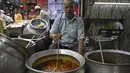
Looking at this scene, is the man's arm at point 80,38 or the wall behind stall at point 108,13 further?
the wall behind stall at point 108,13

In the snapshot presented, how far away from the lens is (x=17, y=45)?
171cm

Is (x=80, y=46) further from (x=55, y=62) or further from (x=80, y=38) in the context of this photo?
(x=55, y=62)

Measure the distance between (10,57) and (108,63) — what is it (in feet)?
3.28

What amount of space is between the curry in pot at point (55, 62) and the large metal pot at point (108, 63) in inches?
6.5

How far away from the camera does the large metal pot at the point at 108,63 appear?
5.49 feet

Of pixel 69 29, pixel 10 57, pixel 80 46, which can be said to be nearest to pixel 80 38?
pixel 80 46

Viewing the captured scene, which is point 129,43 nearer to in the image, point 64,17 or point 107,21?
point 107,21

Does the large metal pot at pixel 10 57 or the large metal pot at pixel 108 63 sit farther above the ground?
the large metal pot at pixel 10 57

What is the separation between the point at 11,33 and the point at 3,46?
4765 millimetres

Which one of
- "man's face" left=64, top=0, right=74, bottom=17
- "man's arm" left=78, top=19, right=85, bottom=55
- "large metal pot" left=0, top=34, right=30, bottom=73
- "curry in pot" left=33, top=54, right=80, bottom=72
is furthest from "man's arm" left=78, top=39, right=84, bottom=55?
"large metal pot" left=0, top=34, right=30, bottom=73

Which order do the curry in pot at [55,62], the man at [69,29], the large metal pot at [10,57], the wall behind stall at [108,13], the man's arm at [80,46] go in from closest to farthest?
the large metal pot at [10,57]
the curry in pot at [55,62]
the man's arm at [80,46]
the man at [69,29]
the wall behind stall at [108,13]

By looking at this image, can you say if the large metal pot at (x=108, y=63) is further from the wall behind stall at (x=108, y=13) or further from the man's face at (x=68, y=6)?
the wall behind stall at (x=108, y=13)

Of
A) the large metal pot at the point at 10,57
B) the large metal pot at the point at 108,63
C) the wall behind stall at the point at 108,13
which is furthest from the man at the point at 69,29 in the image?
the wall behind stall at the point at 108,13

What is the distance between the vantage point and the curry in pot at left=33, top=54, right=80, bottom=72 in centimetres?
192
